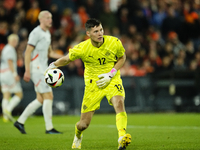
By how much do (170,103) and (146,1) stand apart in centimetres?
684

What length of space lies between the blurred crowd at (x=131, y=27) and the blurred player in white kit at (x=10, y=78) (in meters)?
1.63

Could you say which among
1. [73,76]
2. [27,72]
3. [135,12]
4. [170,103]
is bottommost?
[170,103]

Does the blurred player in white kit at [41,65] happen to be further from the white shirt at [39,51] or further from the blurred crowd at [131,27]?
the blurred crowd at [131,27]

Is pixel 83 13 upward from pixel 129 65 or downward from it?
upward

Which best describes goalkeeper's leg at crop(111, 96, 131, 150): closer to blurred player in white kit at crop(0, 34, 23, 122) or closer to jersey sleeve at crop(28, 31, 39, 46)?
jersey sleeve at crop(28, 31, 39, 46)

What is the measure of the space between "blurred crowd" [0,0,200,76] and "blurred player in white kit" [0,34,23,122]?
64.3 inches

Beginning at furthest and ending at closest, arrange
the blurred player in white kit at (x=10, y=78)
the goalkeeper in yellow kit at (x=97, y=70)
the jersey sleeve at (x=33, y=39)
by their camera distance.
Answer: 1. the blurred player in white kit at (x=10, y=78)
2. the jersey sleeve at (x=33, y=39)
3. the goalkeeper in yellow kit at (x=97, y=70)

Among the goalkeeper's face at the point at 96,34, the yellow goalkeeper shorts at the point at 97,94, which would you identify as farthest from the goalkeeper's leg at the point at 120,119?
the goalkeeper's face at the point at 96,34

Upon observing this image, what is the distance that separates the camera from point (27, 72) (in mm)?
8570

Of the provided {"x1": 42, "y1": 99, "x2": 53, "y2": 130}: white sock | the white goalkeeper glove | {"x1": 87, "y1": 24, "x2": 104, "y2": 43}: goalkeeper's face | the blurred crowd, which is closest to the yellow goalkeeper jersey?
{"x1": 87, "y1": 24, "x2": 104, "y2": 43}: goalkeeper's face

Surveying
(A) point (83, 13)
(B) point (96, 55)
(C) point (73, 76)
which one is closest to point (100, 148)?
(B) point (96, 55)

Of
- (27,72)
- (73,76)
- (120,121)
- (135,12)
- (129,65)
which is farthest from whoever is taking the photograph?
(135,12)

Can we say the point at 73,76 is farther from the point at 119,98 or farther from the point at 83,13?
the point at 119,98

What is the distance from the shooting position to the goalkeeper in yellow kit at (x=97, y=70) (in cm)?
627
